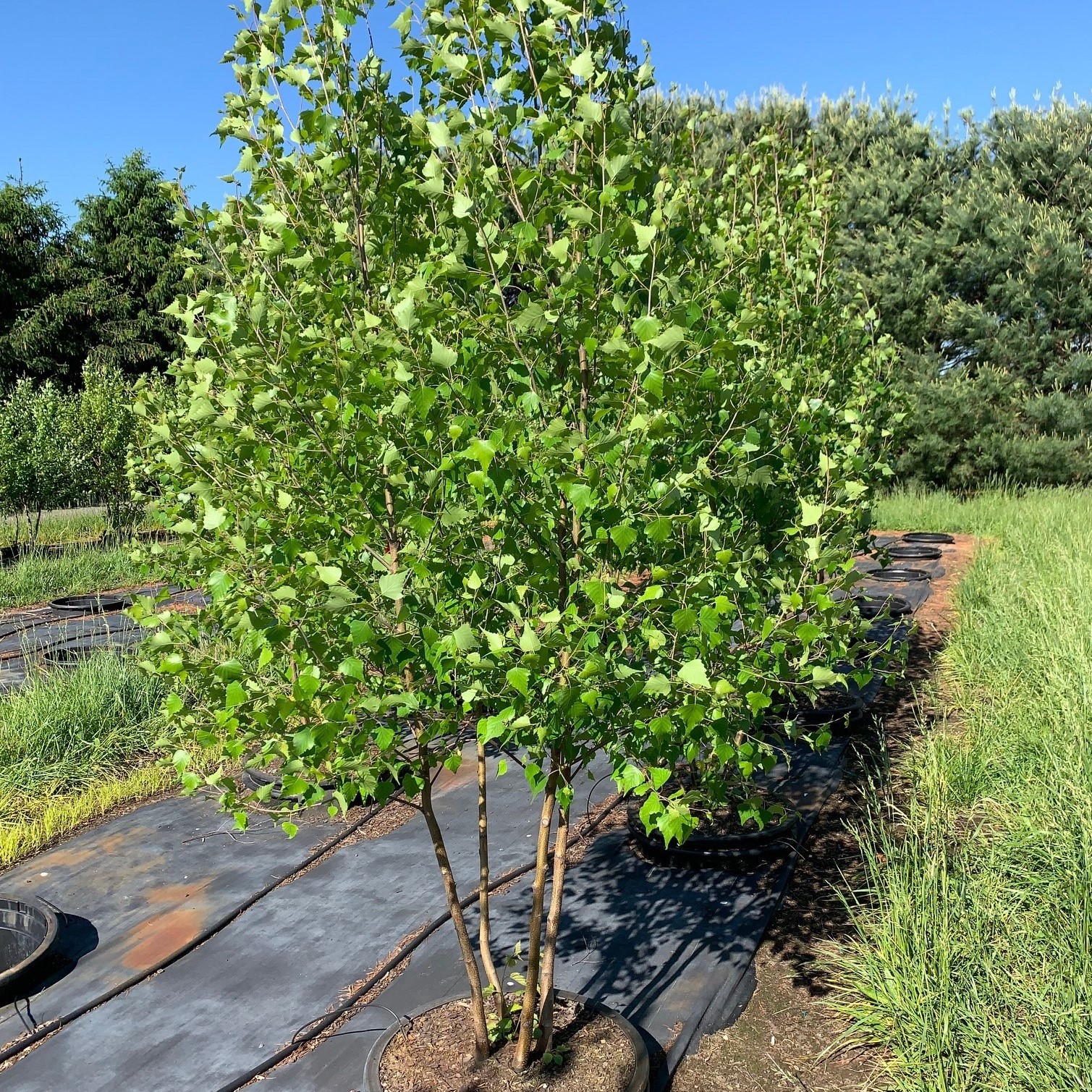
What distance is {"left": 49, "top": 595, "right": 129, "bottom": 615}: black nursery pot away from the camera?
35.3 feet

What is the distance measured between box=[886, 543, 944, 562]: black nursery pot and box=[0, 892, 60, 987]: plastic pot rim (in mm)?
10748

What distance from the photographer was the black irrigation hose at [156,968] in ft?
11.4

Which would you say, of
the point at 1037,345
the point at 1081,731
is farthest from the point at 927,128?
the point at 1081,731

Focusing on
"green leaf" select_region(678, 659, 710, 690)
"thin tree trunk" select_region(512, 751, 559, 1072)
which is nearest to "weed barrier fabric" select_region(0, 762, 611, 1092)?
"thin tree trunk" select_region(512, 751, 559, 1072)

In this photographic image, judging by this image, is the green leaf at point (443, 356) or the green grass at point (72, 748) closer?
the green leaf at point (443, 356)

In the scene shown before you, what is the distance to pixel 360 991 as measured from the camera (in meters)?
3.67

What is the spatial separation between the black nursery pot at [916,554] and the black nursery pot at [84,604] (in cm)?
1005

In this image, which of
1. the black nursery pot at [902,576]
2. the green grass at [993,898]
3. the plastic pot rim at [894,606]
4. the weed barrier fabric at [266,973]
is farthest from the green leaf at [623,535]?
the black nursery pot at [902,576]

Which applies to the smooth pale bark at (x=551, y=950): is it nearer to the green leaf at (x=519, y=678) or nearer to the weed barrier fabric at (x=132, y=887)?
the green leaf at (x=519, y=678)

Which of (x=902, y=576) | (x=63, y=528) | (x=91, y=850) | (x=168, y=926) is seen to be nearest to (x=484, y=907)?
(x=168, y=926)

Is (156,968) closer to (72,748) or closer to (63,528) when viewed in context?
(72,748)

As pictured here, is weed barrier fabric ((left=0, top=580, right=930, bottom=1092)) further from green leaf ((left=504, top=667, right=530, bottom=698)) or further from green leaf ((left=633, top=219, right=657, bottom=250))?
green leaf ((left=633, top=219, right=657, bottom=250))

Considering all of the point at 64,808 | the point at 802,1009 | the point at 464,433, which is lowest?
the point at 802,1009

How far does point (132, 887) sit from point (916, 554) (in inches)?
425
